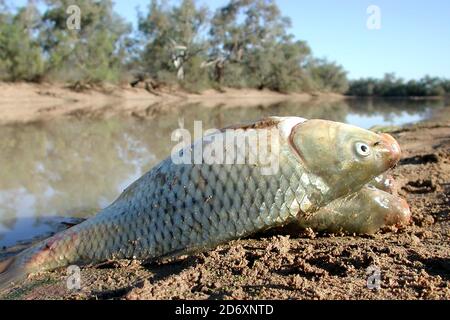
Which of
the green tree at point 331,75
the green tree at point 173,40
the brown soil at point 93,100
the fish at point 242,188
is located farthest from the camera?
the green tree at point 331,75

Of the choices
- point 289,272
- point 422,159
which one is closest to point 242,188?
point 289,272

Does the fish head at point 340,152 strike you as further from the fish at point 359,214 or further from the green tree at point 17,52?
the green tree at point 17,52

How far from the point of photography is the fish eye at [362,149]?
2840 mm

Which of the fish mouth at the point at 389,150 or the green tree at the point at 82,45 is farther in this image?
the green tree at the point at 82,45

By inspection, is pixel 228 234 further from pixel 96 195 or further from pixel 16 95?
pixel 16 95

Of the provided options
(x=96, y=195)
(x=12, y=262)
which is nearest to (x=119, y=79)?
(x=96, y=195)

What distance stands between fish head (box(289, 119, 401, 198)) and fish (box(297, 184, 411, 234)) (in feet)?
0.52

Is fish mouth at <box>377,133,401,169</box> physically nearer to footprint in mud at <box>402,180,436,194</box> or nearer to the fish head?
the fish head

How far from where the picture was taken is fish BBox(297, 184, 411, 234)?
305cm

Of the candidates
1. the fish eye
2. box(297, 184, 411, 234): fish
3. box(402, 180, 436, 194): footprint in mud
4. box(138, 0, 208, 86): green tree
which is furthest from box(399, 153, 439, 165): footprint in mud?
box(138, 0, 208, 86): green tree

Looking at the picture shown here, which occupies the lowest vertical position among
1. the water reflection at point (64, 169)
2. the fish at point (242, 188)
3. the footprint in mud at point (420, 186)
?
the water reflection at point (64, 169)

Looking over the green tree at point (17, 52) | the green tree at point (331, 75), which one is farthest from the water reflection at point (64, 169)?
the green tree at point (331, 75)

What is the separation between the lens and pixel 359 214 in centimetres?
309
